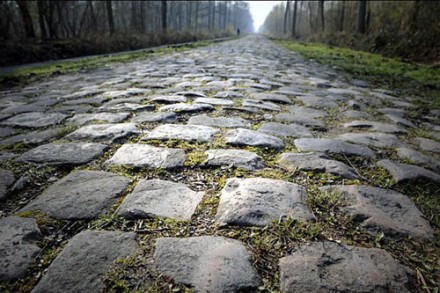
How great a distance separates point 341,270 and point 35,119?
8.72ft

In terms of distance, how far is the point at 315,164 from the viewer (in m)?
1.77

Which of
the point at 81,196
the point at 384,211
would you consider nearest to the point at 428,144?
the point at 384,211

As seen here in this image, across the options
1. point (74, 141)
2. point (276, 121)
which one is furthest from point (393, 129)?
point (74, 141)

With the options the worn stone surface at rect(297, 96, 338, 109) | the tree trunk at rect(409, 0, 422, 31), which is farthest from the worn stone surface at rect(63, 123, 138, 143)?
the tree trunk at rect(409, 0, 422, 31)

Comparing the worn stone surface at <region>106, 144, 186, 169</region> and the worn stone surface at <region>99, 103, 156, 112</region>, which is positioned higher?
the worn stone surface at <region>99, 103, 156, 112</region>

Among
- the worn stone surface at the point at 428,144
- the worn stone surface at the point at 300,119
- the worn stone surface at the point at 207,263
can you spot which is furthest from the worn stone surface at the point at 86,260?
the worn stone surface at the point at 428,144

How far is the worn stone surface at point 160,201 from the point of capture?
4.17 ft

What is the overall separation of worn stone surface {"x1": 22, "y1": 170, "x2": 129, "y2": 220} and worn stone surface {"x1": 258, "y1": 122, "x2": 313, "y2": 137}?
1212 mm

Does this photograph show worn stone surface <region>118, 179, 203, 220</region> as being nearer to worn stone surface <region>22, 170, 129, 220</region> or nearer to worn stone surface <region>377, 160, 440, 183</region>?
worn stone surface <region>22, 170, 129, 220</region>

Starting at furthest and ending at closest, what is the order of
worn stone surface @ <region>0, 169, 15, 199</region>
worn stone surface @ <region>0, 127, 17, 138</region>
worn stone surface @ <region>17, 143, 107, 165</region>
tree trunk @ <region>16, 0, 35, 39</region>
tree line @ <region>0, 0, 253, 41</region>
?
tree line @ <region>0, 0, 253, 41</region> < tree trunk @ <region>16, 0, 35, 39</region> < worn stone surface @ <region>0, 127, 17, 138</region> < worn stone surface @ <region>17, 143, 107, 165</region> < worn stone surface @ <region>0, 169, 15, 199</region>

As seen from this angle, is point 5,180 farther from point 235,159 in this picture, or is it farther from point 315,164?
point 315,164

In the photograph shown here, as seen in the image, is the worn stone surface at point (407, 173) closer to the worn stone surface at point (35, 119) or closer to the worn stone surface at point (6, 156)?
the worn stone surface at point (6, 156)

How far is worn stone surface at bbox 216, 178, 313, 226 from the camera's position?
125 cm

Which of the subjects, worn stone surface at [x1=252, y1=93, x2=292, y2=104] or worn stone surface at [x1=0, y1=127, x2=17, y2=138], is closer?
worn stone surface at [x1=0, y1=127, x2=17, y2=138]
